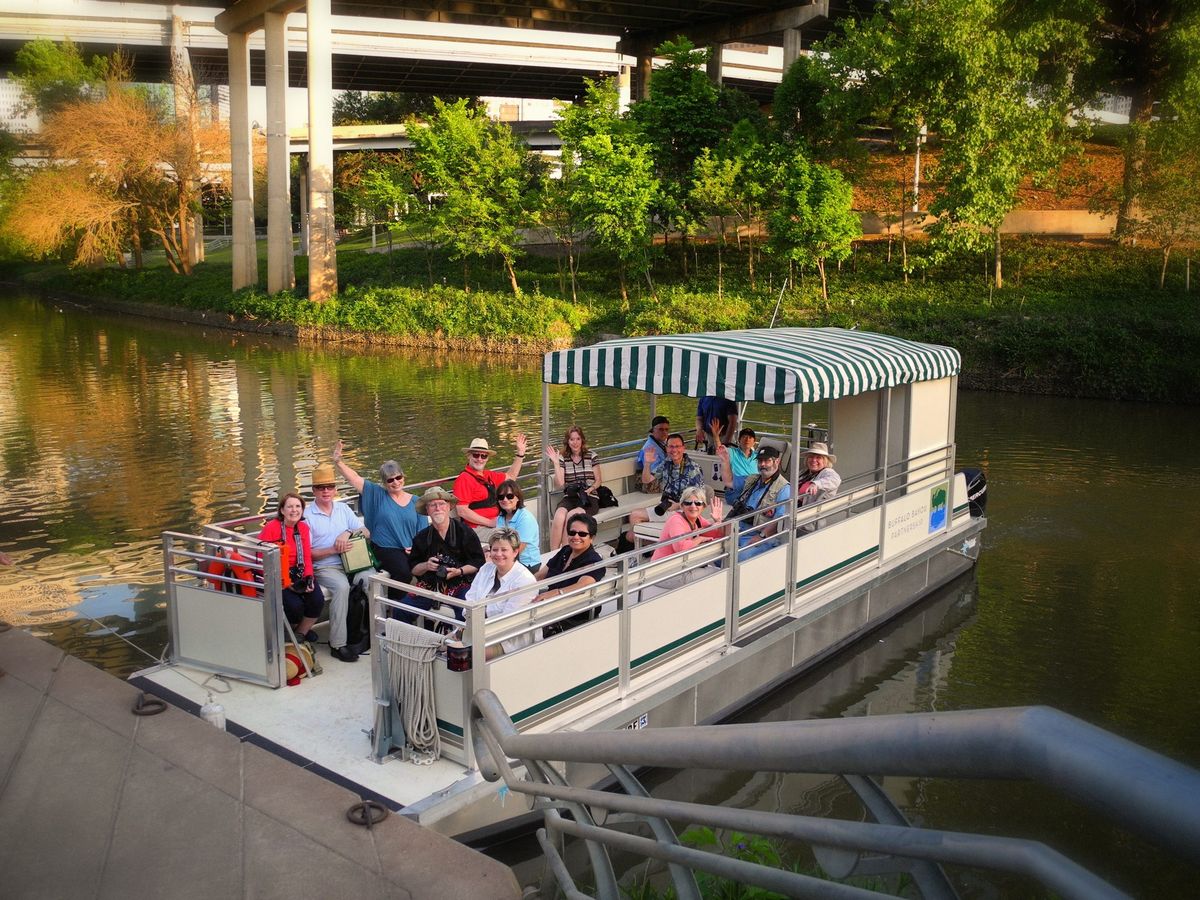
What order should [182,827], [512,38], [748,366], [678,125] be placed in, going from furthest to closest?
[512,38] < [678,125] < [748,366] < [182,827]

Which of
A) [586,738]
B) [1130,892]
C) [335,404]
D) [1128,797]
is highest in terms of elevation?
[1128,797]

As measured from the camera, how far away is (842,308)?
36656mm

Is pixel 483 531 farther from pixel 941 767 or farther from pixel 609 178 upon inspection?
pixel 609 178

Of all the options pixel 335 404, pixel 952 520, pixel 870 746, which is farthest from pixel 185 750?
pixel 335 404

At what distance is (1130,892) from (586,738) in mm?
1555

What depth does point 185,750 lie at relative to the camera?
6.77 meters

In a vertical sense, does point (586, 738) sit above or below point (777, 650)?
above

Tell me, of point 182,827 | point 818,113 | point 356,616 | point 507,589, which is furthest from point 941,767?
point 818,113

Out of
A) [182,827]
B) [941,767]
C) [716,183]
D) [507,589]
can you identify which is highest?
[716,183]

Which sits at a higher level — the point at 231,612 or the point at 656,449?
the point at 656,449

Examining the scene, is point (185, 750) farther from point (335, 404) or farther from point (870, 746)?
point (335, 404)

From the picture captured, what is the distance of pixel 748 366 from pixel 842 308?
2869cm

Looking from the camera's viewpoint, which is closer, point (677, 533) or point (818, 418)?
point (677, 533)

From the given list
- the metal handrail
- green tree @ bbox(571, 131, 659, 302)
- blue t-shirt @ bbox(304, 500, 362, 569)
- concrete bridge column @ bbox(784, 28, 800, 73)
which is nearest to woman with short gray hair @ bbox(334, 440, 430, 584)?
blue t-shirt @ bbox(304, 500, 362, 569)
